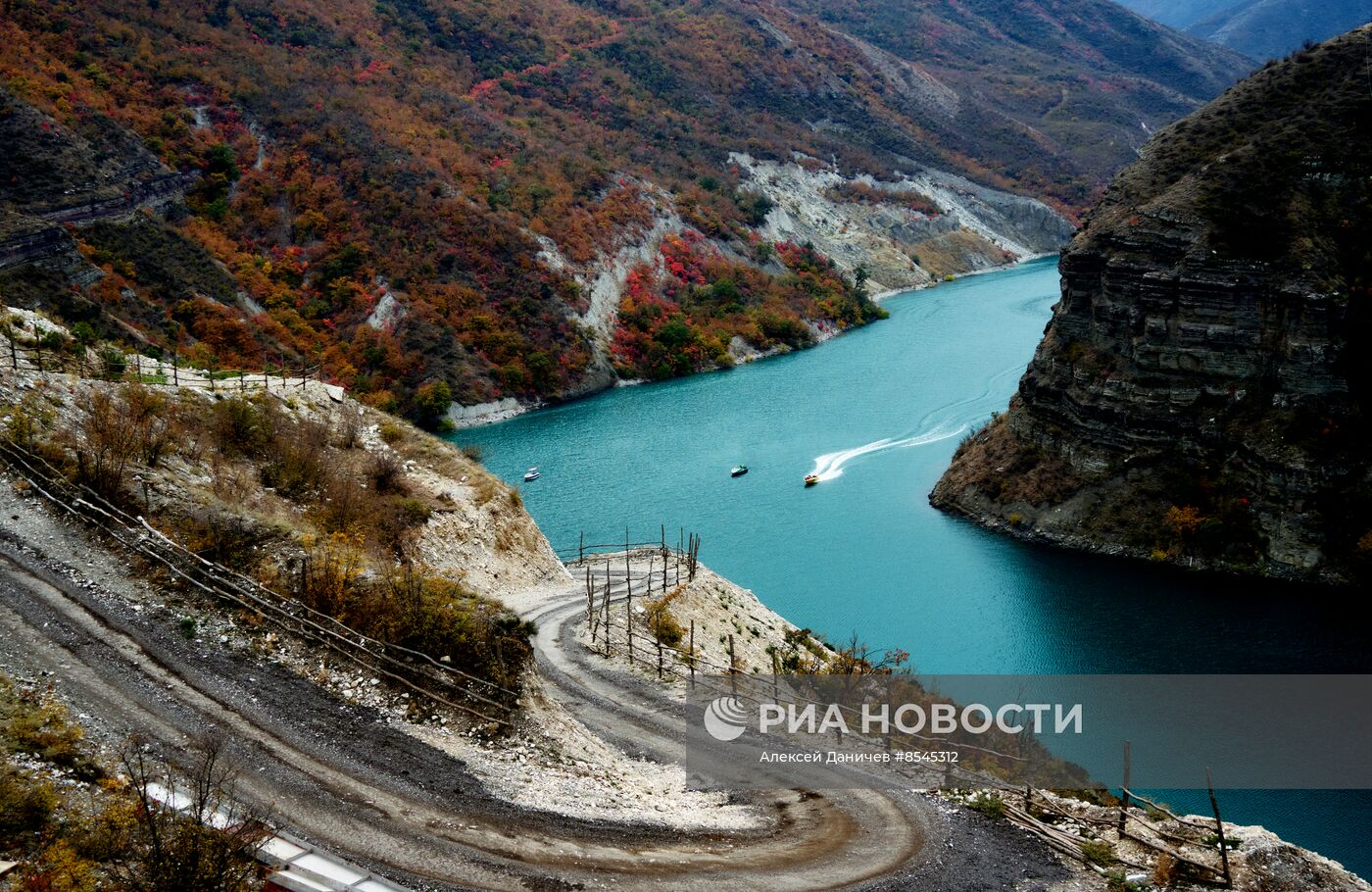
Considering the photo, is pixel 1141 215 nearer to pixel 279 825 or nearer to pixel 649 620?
pixel 649 620

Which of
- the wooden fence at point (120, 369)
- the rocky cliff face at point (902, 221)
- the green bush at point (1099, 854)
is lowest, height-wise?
the green bush at point (1099, 854)

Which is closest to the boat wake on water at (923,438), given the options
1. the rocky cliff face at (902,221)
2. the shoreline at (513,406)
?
the shoreline at (513,406)

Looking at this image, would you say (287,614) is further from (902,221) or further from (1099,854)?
(902,221)

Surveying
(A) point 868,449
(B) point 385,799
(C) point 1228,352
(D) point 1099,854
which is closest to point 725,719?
(D) point 1099,854

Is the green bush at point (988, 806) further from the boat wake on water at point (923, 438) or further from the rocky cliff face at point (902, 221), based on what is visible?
the rocky cliff face at point (902, 221)

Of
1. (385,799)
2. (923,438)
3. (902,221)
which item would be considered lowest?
(385,799)

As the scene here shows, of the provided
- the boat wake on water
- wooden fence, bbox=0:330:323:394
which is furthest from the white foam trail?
wooden fence, bbox=0:330:323:394
